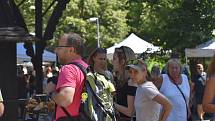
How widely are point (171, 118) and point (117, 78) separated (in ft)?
3.17

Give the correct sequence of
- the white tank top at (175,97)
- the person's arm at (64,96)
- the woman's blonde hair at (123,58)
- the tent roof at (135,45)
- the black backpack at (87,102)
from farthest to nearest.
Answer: the tent roof at (135,45), the white tank top at (175,97), the woman's blonde hair at (123,58), the black backpack at (87,102), the person's arm at (64,96)

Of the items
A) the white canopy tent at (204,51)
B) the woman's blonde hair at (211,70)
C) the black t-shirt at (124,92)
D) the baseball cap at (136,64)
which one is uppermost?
the woman's blonde hair at (211,70)

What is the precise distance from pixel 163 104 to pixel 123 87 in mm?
566

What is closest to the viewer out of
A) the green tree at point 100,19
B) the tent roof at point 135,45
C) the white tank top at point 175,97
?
the white tank top at point 175,97

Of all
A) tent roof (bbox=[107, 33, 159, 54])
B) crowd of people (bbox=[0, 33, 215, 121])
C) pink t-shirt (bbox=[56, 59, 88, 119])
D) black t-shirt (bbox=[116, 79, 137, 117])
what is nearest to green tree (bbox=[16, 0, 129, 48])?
tent roof (bbox=[107, 33, 159, 54])

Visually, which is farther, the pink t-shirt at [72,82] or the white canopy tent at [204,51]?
the white canopy tent at [204,51]

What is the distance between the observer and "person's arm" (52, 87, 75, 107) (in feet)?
16.7

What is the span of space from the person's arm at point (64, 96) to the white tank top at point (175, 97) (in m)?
2.76

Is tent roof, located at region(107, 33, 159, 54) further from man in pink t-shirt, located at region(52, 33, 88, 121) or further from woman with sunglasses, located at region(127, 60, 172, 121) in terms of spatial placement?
man in pink t-shirt, located at region(52, 33, 88, 121)

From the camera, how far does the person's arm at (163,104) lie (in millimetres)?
6480

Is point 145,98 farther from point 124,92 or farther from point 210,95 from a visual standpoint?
point 210,95

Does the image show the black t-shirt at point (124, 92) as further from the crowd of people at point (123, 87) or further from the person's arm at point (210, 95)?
the person's arm at point (210, 95)

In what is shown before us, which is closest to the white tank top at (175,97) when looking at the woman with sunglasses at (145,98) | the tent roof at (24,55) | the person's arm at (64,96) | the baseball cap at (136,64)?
the woman with sunglasses at (145,98)

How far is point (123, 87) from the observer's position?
6879mm
